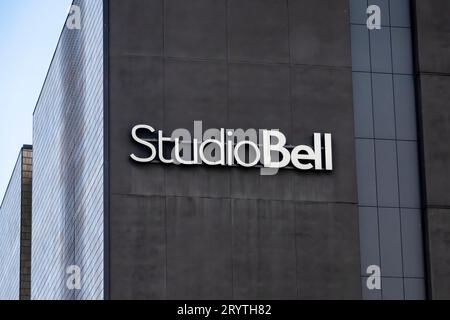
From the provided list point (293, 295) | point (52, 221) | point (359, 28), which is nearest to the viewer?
point (293, 295)

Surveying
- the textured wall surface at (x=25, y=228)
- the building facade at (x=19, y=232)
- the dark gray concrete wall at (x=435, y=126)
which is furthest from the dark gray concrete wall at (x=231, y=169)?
the textured wall surface at (x=25, y=228)

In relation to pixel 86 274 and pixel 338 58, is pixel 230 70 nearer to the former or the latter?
pixel 338 58

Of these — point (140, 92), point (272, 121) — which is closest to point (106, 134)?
point (140, 92)

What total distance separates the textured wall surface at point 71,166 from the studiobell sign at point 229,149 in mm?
2328

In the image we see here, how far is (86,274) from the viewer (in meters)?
56.7

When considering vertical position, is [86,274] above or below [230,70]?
below

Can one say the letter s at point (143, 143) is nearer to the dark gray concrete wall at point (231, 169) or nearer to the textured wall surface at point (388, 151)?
the dark gray concrete wall at point (231, 169)

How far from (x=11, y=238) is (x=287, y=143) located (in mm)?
47194

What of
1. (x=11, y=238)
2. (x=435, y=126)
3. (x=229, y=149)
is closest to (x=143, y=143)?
(x=229, y=149)

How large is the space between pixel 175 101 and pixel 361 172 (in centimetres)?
684

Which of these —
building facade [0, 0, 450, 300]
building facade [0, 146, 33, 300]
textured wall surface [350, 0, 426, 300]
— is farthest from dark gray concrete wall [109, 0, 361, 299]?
building facade [0, 146, 33, 300]

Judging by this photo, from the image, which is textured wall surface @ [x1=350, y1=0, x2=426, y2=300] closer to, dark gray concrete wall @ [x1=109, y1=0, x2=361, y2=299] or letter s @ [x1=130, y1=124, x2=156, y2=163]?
dark gray concrete wall @ [x1=109, y1=0, x2=361, y2=299]

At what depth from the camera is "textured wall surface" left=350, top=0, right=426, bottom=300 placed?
173 feet

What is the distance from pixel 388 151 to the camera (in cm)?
5394
